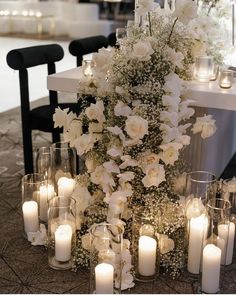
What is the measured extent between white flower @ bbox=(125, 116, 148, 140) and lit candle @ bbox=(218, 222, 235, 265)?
53 centimetres

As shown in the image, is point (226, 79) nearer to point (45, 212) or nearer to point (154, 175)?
point (154, 175)

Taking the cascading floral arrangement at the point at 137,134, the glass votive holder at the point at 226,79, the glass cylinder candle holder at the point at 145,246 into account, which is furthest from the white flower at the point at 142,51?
the glass cylinder candle holder at the point at 145,246

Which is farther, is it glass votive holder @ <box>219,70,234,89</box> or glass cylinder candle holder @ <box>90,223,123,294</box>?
glass votive holder @ <box>219,70,234,89</box>

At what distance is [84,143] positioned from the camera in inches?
91.0

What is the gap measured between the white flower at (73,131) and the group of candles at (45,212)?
375 millimetres

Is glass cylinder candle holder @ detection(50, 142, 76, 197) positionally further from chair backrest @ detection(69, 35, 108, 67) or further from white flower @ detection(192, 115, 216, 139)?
chair backrest @ detection(69, 35, 108, 67)

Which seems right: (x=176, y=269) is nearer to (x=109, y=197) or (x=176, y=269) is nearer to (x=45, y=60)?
(x=109, y=197)

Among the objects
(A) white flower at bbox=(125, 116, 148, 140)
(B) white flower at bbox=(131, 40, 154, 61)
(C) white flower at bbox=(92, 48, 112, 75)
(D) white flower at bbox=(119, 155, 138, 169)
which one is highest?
(B) white flower at bbox=(131, 40, 154, 61)

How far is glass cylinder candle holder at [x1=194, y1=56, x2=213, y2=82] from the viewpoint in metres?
2.74

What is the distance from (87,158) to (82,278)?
0.56 metres

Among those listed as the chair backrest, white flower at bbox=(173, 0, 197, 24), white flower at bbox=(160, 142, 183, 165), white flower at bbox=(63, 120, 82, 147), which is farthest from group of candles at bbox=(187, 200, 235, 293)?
the chair backrest

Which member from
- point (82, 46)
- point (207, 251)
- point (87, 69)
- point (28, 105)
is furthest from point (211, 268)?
point (82, 46)

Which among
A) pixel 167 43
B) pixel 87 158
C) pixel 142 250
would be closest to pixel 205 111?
pixel 167 43

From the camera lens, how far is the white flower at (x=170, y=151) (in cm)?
222
